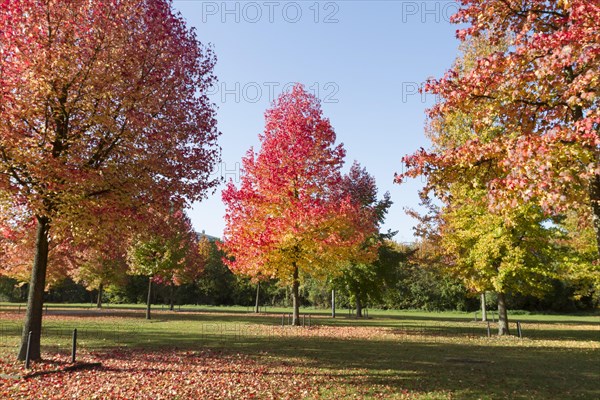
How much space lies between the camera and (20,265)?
121ft

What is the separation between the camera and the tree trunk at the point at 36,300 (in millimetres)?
12430

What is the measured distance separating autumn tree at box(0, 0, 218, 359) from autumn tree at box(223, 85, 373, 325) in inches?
395

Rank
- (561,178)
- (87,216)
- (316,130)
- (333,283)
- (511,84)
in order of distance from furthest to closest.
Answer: (333,283), (316,130), (87,216), (511,84), (561,178)

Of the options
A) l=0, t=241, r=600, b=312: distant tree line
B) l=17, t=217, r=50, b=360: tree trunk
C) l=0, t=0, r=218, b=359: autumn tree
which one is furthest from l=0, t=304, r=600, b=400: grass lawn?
l=0, t=241, r=600, b=312: distant tree line

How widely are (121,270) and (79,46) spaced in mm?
39312

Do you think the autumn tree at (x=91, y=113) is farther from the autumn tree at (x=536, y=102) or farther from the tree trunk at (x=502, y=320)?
the tree trunk at (x=502, y=320)

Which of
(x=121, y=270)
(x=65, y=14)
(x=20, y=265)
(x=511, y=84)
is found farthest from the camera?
(x=121, y=270)

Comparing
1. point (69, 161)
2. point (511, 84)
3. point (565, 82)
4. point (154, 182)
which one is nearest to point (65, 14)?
point (69, 161)

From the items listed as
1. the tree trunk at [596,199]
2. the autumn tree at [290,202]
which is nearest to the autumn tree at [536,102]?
the tree trunk at [596,199]

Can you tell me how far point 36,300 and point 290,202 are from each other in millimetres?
13846

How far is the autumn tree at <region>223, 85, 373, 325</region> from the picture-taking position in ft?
77.9

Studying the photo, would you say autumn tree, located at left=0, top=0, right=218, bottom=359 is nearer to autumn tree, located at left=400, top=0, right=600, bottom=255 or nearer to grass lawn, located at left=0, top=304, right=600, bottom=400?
grass lawn, located at left=0, top=304, right=600, bottom=400

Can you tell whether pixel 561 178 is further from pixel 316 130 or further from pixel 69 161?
pixel 316 130

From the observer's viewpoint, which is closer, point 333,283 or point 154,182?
point 154,182
